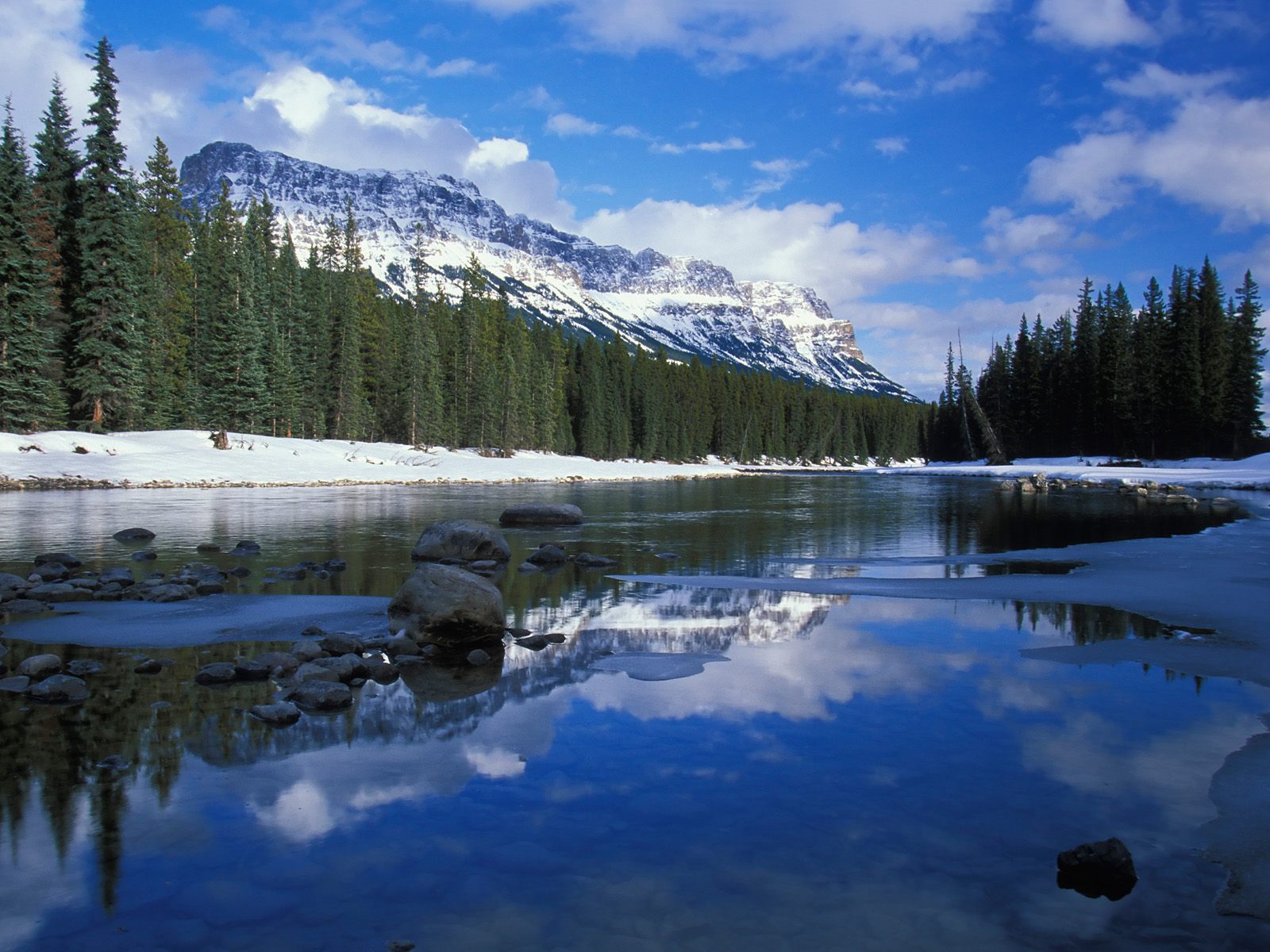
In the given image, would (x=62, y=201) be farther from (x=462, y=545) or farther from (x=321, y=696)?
(x=321, y=696)

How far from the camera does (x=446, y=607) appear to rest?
10578 millimetres

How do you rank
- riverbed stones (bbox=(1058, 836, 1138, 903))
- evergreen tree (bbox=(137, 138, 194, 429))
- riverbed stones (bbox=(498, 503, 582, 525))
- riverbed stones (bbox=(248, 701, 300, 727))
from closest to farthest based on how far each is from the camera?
riverbed stones (bbox=(1058, 836, 1138, 903)), riverbed stones (bbox=(248, 701, 300, 727)), riverbed stones (bbox=(498, 503, 582, 525)), evergreen tree (bbox=(137, 138, 194, 429))

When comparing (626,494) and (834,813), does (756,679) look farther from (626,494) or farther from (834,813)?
(626,494)

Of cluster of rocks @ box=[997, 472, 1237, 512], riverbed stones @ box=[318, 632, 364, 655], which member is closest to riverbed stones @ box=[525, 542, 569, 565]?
riverbed stones @ box=[318, 632, 364, 655]

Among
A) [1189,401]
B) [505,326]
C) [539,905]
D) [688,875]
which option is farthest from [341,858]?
[505,326]

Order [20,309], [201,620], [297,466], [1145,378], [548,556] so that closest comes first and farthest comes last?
[201,620]
[548,556]
[20,309]
[297,466]
[1145,378]

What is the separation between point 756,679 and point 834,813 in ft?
10.9

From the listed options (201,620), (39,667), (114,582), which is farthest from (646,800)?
(114,582)

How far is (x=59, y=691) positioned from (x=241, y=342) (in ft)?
165

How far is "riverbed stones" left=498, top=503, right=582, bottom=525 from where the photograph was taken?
27.4 metres

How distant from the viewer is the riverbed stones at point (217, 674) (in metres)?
8.61

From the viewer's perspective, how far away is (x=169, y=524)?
80.0ft

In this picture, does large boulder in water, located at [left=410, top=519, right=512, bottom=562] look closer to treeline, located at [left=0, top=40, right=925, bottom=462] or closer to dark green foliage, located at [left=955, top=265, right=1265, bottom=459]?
treeline, located at [left=0, top=40, right=925, bottom=462]

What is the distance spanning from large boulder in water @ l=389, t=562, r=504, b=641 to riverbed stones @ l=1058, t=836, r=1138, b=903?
7526 millimetres
